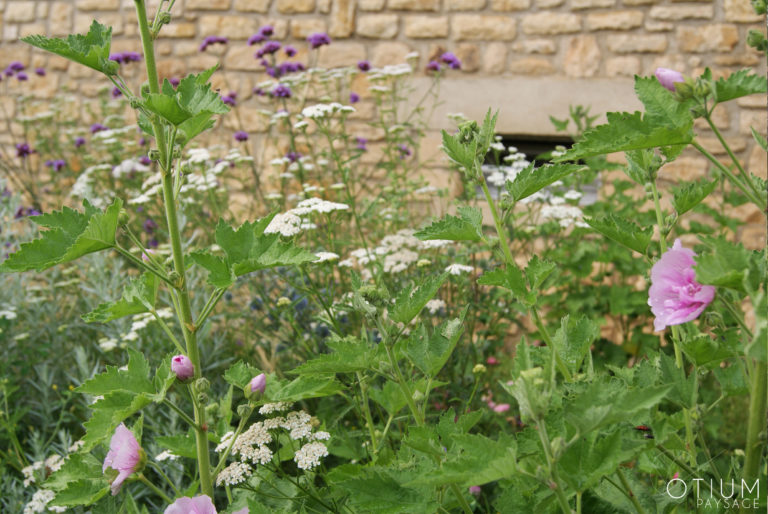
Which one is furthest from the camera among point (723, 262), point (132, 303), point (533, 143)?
point (533, 143)

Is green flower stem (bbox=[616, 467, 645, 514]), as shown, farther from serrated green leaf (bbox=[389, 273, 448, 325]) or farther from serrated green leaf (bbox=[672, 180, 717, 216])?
serrated green leaf (bbox=[672, 180, 717, 216])

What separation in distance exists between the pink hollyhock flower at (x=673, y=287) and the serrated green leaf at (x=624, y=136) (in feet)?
0.51

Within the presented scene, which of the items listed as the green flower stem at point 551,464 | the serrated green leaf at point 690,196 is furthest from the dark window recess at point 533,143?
the green flower stem at point 551,464

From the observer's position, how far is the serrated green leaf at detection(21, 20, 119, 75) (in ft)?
3.73

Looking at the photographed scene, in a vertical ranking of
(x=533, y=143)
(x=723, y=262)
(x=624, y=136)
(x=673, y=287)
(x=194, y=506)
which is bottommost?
(x=533, y=143)

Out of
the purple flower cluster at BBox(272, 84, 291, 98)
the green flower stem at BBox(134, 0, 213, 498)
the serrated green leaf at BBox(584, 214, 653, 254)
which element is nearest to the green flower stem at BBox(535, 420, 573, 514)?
the serrated green leaf at BBox(584, 214, 653, 254)

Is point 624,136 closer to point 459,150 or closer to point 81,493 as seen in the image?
point 459,150

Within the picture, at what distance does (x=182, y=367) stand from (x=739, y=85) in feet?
2.91

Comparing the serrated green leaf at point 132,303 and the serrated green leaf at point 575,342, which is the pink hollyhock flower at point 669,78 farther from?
the serrated green leaf at point 132,303

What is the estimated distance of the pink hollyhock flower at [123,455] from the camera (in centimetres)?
113

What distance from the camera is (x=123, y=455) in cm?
113

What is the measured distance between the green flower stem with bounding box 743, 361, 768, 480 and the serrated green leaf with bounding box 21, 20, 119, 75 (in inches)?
42.2

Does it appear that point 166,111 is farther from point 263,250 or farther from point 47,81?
point 47,81

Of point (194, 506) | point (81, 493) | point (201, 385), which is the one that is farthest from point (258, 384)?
point (81, 493)
